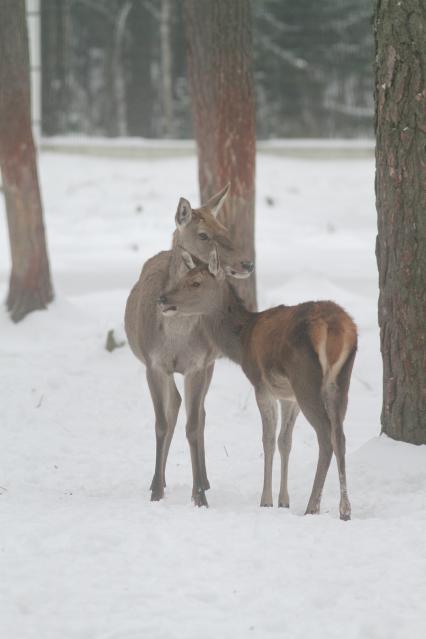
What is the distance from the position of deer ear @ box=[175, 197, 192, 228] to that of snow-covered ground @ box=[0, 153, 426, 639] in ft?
6.08

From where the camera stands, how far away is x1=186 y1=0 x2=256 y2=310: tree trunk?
11578mm

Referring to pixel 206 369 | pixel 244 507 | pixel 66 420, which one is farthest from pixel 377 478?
pixel 66 420

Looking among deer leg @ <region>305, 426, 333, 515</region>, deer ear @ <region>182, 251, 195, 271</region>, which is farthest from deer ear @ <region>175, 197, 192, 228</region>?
deer leg @ <region>305, 426, 333, 515</region>

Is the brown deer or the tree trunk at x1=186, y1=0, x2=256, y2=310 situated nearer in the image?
the brown deer

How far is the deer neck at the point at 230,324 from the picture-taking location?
24.3 ft

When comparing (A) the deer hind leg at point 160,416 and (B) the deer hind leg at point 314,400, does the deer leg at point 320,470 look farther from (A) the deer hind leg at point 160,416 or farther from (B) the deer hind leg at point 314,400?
(A) the deer hind leg at point 160,416

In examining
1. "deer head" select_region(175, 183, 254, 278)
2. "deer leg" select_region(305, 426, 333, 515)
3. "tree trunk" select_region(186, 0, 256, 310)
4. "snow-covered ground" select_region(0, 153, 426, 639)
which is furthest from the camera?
"tree trunk" select_region(186, 0, 256, 310)

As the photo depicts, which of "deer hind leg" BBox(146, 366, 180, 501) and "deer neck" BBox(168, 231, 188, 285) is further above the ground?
"deer neck" BBox(168, 231, 188, 285)

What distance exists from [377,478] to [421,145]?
210cm

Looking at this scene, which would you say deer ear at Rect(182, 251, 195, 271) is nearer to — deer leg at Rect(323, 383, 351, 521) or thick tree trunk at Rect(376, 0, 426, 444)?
thick tree trunk at Rect(376, 0, 426, 444)

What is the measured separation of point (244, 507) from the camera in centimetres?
712

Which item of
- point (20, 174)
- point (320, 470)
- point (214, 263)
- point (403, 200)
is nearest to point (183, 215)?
point (214, 263)

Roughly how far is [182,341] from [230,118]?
4640 mm

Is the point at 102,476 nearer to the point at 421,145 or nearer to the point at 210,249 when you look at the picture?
the point at 210,249
